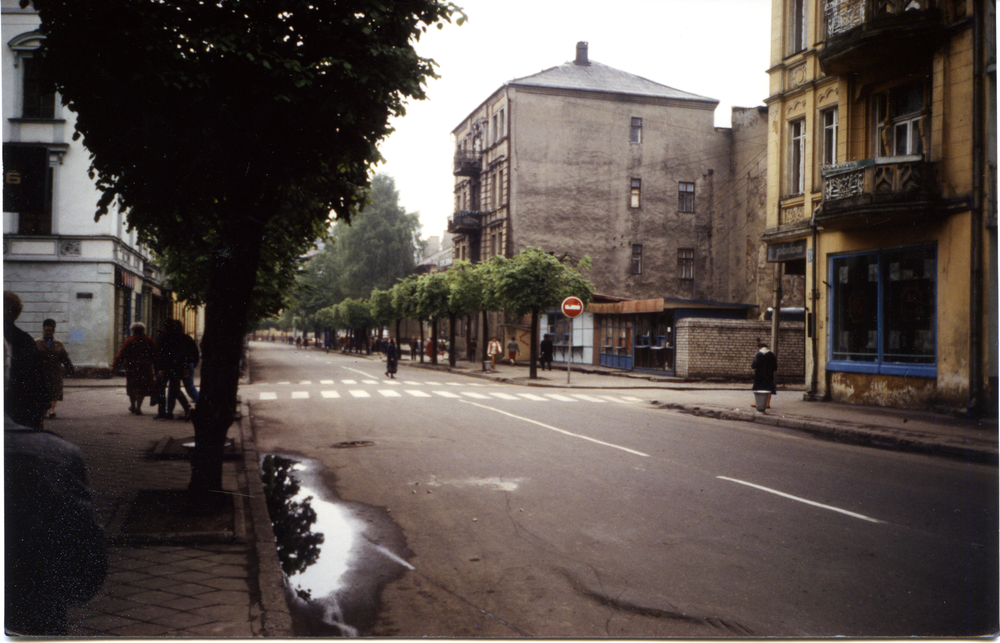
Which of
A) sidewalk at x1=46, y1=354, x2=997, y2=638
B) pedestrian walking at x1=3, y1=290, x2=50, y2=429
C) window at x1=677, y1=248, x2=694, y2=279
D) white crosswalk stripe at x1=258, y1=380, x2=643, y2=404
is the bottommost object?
white crosswalk stripe at x1=258, y1=380, x2=643, y2=404

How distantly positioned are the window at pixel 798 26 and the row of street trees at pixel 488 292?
14.4 m

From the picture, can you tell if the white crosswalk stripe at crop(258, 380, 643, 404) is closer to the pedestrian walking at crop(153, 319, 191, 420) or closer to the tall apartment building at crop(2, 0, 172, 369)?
the pedestrian walking at crop(153, 319, 191, 420)

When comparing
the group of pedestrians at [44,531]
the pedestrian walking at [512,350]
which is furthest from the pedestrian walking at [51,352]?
the pedestrian walking at [512,350]

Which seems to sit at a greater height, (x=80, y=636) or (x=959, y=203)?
(x=959, y=203)

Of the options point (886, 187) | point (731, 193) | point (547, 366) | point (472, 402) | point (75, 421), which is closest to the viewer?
point (75, 421)

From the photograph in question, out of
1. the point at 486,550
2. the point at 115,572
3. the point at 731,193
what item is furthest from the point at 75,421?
the point at 731,193

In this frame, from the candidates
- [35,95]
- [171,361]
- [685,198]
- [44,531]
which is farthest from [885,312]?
[685,198]

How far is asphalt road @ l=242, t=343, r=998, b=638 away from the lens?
13.8 feet

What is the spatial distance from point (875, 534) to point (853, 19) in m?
11.9

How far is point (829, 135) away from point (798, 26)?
243 cm

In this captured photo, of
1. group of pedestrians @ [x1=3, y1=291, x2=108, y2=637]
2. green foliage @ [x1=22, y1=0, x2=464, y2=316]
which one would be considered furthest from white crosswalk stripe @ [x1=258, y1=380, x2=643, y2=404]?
group of pedestrians @ [x1=3, y1=291, x2=108, y2=637]

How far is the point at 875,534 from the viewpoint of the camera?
5855mm

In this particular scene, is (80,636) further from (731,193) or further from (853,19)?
(731,193)

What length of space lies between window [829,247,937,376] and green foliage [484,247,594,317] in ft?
46.2
